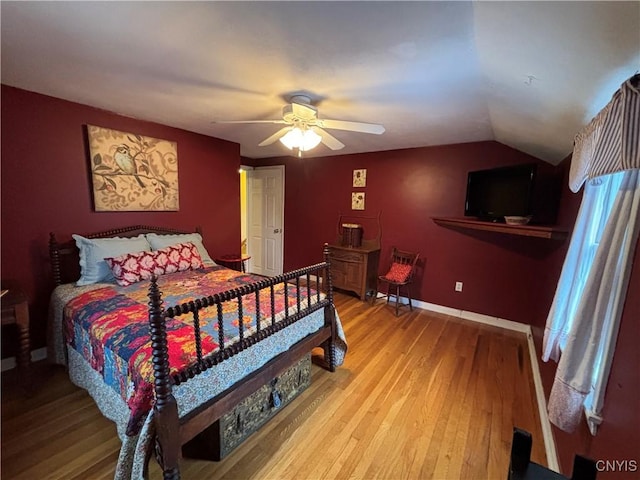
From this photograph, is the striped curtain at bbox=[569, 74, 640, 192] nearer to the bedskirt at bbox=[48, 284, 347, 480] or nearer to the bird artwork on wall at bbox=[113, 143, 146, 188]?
the bedskirt at bbox=[48, 284, 347, 480]

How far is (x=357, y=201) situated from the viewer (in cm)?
450

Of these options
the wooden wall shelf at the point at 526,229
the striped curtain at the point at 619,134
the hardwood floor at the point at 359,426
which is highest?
the striped curtain at the point at 619,134

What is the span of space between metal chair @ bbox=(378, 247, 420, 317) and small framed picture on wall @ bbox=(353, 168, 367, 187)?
1089mm

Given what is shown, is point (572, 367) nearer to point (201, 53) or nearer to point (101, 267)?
point (201, 53)

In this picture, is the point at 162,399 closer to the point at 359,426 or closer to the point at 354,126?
the point at 359,426

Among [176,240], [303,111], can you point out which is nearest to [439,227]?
[303,111]

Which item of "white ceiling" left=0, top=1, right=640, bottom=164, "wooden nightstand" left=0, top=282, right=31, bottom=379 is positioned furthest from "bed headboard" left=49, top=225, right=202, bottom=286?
"white ceiling" left=0, top=1, right=640, bottom=164

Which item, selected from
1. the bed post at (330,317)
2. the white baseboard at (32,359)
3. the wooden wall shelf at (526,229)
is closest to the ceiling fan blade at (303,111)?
the bed post at (330,317)

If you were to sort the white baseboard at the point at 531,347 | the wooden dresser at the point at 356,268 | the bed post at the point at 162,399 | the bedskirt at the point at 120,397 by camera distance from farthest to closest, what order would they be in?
the wooden dresser at the point at 356,268 < the white baseboard at the point at 531,347 < the bedskirt at the point at 120,397 < the bed post at the point at 162,399

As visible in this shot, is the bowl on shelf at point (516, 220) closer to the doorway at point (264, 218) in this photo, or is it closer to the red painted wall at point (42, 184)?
the doorway at point (264, 218)

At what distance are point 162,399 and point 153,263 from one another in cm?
176

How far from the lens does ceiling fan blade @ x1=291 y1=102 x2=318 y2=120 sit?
2.07m

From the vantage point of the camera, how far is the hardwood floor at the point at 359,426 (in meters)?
1.62

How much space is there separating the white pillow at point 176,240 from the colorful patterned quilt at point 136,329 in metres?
0.58
